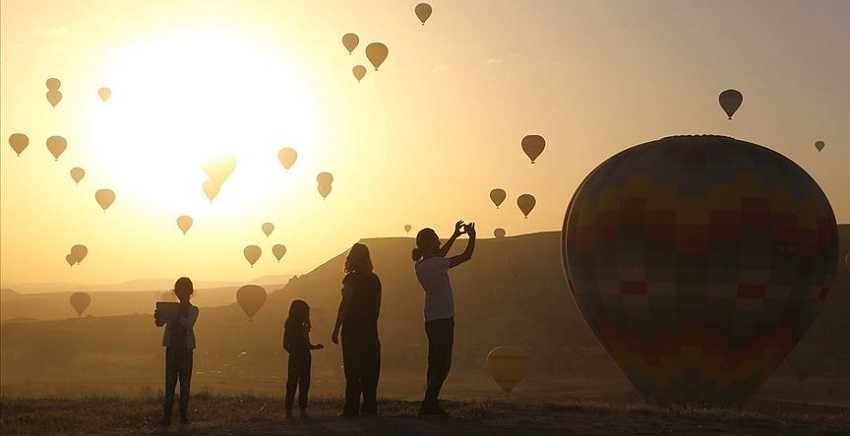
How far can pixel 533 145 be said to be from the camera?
4647 centimetres

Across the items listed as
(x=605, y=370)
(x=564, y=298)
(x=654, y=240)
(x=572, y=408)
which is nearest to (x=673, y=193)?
(x=654, y=240)

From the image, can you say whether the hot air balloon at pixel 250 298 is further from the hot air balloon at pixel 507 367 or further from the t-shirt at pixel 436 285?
the t-shirt at pixel 436 285

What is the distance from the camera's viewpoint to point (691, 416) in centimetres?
1681

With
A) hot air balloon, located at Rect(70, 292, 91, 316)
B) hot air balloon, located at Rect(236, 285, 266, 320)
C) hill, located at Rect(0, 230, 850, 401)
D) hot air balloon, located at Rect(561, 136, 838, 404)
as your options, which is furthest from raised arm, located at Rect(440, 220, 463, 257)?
hot air balloon, located at Rect(70, 292, 91, 316)

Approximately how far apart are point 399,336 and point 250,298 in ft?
66.8

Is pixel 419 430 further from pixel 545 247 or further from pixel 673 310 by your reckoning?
pixel 545 247

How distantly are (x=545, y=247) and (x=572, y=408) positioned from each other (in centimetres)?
9497

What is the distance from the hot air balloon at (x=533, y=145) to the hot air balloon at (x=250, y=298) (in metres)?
29.2

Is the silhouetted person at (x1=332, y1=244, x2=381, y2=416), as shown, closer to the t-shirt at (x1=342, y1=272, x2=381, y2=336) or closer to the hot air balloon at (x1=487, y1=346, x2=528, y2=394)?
the t-shirt at (x1=342, y1=272, x2=381, y2=336)

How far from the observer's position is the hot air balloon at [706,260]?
28625 mm

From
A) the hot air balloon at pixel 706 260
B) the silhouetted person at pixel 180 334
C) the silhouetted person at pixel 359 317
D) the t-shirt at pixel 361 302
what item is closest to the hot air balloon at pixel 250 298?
the hot air balloon at pixel 706 260

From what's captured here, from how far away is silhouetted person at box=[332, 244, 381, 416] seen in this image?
14.5 meters

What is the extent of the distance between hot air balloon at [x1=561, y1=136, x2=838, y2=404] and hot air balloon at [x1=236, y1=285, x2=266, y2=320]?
43642mm

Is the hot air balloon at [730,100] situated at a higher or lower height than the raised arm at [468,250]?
higher
